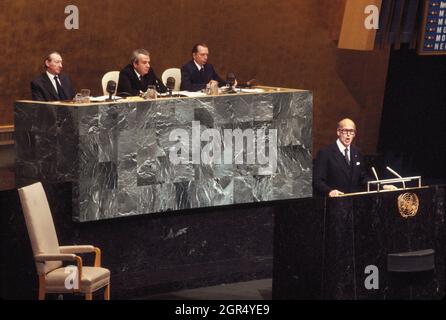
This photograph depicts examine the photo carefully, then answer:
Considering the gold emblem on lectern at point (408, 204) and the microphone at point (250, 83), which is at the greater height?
the microphone at point (250, 83)

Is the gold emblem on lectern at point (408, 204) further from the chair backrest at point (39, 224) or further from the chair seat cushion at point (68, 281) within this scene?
the chair backrest at point (39, 224)

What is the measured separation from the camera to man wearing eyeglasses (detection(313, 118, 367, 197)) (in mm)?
8211

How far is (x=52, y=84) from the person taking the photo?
9375 mm

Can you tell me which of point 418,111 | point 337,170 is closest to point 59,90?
point 337,170

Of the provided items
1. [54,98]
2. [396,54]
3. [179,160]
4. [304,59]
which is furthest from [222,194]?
[396,54]

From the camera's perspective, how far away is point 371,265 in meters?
7.21

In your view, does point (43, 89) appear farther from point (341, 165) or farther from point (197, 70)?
point (341, 165)

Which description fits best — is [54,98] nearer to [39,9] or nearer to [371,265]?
[39,9]

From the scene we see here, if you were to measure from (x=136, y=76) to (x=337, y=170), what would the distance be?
2.16 m

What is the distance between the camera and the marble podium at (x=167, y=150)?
838 centimetres

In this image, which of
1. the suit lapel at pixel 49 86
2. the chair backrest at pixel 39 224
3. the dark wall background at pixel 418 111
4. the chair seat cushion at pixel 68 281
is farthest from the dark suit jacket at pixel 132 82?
the dark wall background at pixel 418 111

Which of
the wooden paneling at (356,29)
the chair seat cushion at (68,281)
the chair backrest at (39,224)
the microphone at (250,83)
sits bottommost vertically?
the chair seat cushion at (68,281)

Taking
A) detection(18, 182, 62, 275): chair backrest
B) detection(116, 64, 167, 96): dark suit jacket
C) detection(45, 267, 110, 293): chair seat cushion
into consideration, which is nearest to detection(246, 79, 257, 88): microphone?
detection(116, 64, 167, 96): dark suit jacket
